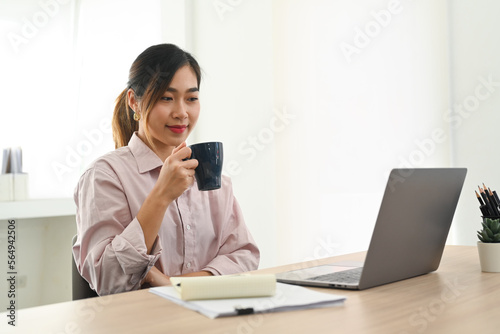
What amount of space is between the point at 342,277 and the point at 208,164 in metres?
0.40

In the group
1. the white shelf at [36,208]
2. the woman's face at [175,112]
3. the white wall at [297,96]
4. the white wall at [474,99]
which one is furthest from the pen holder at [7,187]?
the white wall at [474,99]

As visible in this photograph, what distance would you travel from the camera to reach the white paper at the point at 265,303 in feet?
2.63

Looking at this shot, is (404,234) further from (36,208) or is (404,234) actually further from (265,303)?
(36,208)

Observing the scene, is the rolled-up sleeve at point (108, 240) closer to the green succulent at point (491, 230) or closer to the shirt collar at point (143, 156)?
the shirt collar at point (143, 156)

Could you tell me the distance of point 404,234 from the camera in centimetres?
103

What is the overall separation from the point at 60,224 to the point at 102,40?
112cm

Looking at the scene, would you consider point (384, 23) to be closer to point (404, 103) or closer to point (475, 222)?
point (404, 103)

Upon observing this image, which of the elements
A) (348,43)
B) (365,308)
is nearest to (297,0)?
(348,43)

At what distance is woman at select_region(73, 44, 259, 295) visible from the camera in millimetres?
1312

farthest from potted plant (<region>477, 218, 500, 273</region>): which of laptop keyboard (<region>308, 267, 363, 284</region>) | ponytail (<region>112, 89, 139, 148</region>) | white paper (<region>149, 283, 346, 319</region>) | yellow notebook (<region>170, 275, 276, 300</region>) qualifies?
ponytail (<region>112, 89, 139, 148</region>)

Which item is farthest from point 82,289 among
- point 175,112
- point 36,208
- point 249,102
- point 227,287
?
point 249,102

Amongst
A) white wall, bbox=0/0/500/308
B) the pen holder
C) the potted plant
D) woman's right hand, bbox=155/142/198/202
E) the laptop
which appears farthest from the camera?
the pen holder

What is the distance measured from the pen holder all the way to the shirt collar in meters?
1.29

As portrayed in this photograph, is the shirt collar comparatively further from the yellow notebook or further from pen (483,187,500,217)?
pen (483,187,500,217)
